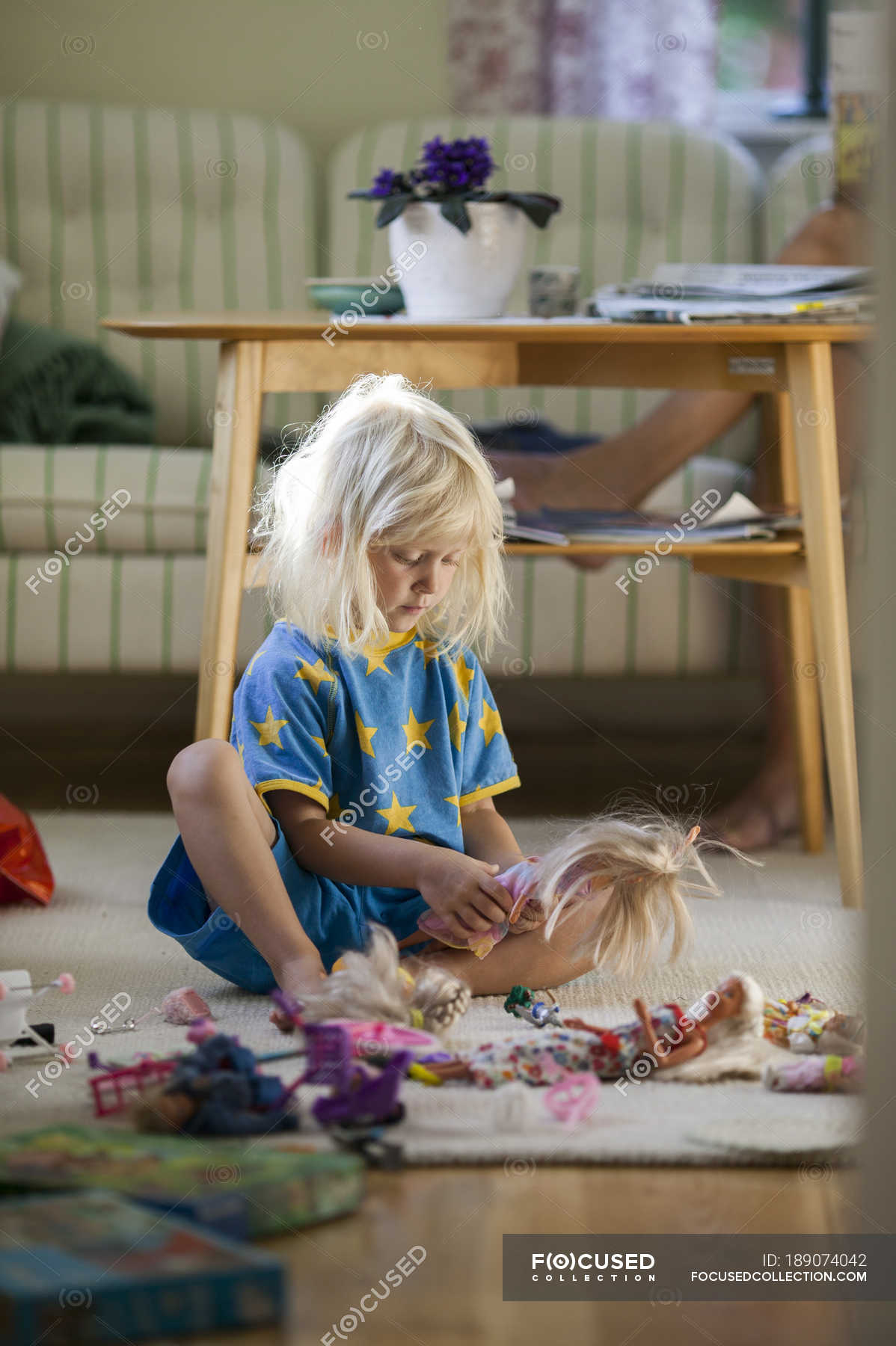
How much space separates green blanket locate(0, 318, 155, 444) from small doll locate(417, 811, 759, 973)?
49.1 inches

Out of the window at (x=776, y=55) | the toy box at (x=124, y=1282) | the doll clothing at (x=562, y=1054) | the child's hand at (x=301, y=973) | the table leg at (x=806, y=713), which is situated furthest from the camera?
the window at (x=776, y=55)

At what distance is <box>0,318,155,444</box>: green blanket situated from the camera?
6.70 feet

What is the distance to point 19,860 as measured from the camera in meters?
1.39

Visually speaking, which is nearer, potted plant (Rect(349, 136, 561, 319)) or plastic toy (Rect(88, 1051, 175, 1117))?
plastic toy (Rect(88, 1051, 175, 1117))

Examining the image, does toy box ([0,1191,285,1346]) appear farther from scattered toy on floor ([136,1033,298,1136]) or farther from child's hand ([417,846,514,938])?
child's hand ([417,846,514,938])

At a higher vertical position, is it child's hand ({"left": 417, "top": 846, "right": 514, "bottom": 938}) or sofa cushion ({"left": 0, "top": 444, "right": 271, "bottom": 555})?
sofa cushion ({"left": 0, "top": 444, "right": 271, "bottom": 555})

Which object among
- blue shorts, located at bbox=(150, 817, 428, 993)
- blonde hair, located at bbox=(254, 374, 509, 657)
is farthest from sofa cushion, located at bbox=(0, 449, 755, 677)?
blue shorts, located at bbox=(150, 817, 428, 993)

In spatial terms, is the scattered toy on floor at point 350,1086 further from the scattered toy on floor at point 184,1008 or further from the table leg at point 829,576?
the table leg at point 829,576

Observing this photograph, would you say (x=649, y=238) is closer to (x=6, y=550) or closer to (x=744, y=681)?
(x=744, y=681)

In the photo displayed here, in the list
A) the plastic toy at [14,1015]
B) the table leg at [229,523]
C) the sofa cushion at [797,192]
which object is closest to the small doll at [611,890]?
the plastic toy at [14,1015]

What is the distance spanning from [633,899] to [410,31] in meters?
2.06

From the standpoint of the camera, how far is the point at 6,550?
72.9 inches

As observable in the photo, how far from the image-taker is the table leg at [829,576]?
140 cm

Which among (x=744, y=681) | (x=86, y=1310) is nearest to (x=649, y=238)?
(x=744, y=681)
